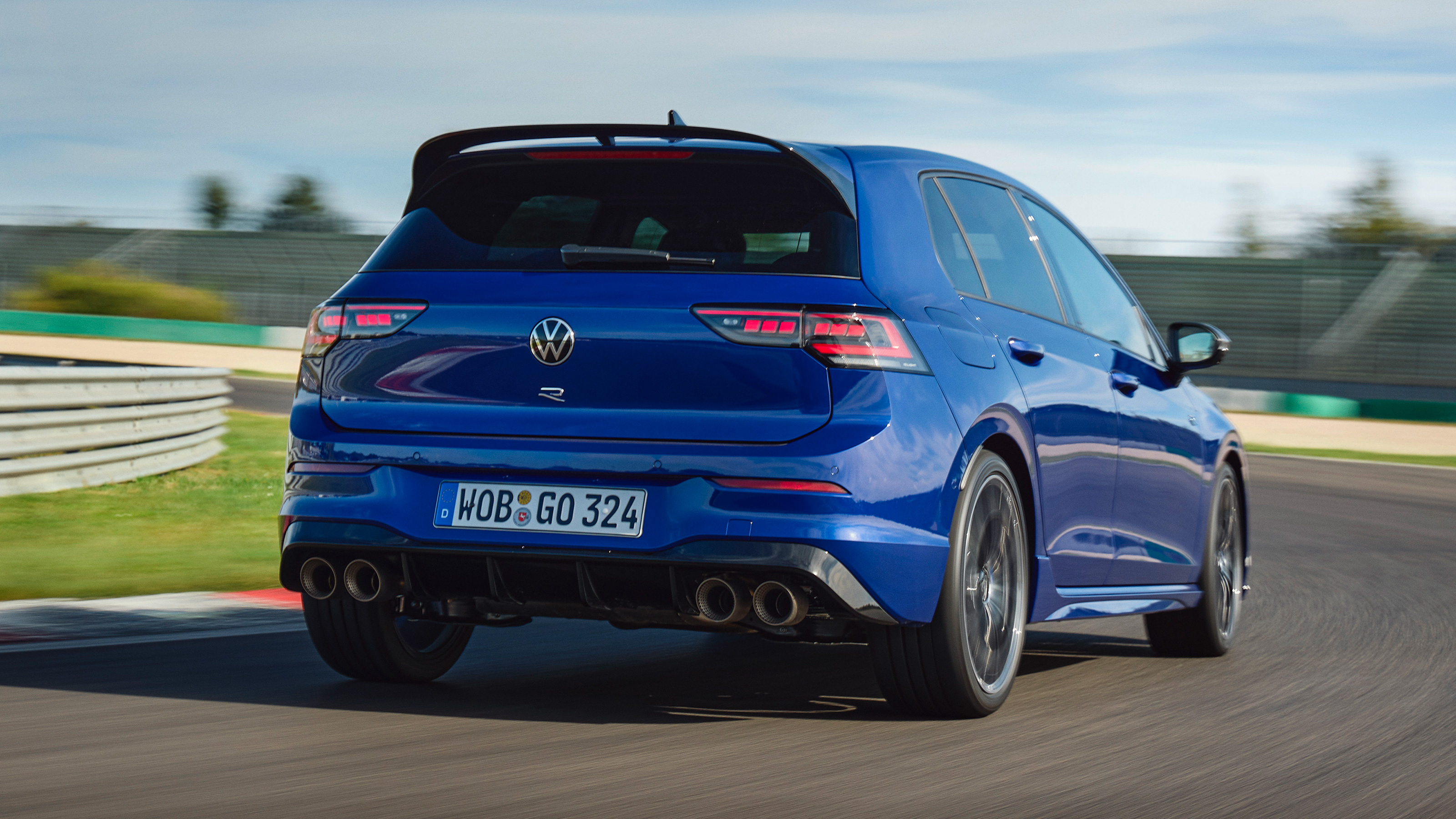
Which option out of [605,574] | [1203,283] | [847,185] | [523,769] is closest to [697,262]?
[847,185]

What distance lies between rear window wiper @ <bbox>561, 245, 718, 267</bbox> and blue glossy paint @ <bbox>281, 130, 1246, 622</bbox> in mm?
50

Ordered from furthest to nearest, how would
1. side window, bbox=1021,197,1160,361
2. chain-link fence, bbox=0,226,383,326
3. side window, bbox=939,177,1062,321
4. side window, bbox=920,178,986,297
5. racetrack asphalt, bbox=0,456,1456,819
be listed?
chain-link fence, bbox=0,226,383,326, side window, bbox=1021,197,1160,361, side window, bbox=939,177,1062,321, side window, bbox=920,178,986,297, racetrack asphalt, bbox=0,456,1456,819

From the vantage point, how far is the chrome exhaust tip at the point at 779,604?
4449 millimetres

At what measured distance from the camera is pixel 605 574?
452 centimetres

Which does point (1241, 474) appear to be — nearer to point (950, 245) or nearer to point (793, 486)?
point (950, 245)

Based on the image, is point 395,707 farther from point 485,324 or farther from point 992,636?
point 992,636

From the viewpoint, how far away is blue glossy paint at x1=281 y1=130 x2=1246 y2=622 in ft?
14.6

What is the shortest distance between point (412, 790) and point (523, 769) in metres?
0.35

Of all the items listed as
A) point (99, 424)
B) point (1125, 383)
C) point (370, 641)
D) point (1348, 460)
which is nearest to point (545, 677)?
point (370, 641)

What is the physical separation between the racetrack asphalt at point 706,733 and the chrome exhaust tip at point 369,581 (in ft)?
1.21

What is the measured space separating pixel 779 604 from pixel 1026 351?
133 centimetres

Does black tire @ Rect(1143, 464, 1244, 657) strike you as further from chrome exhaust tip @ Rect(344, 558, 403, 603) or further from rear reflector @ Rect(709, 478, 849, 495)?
chrome exhaust tip @ Rect(344, 558, 403, 603)

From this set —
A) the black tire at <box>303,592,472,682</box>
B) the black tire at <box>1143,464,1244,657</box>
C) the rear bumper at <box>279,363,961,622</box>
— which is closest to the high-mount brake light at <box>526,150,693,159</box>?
the rear bumper at <box>279,363,961,622</box>

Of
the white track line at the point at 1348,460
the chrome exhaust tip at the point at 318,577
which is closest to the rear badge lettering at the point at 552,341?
the chrome exhaust tip at the point at 318,577
